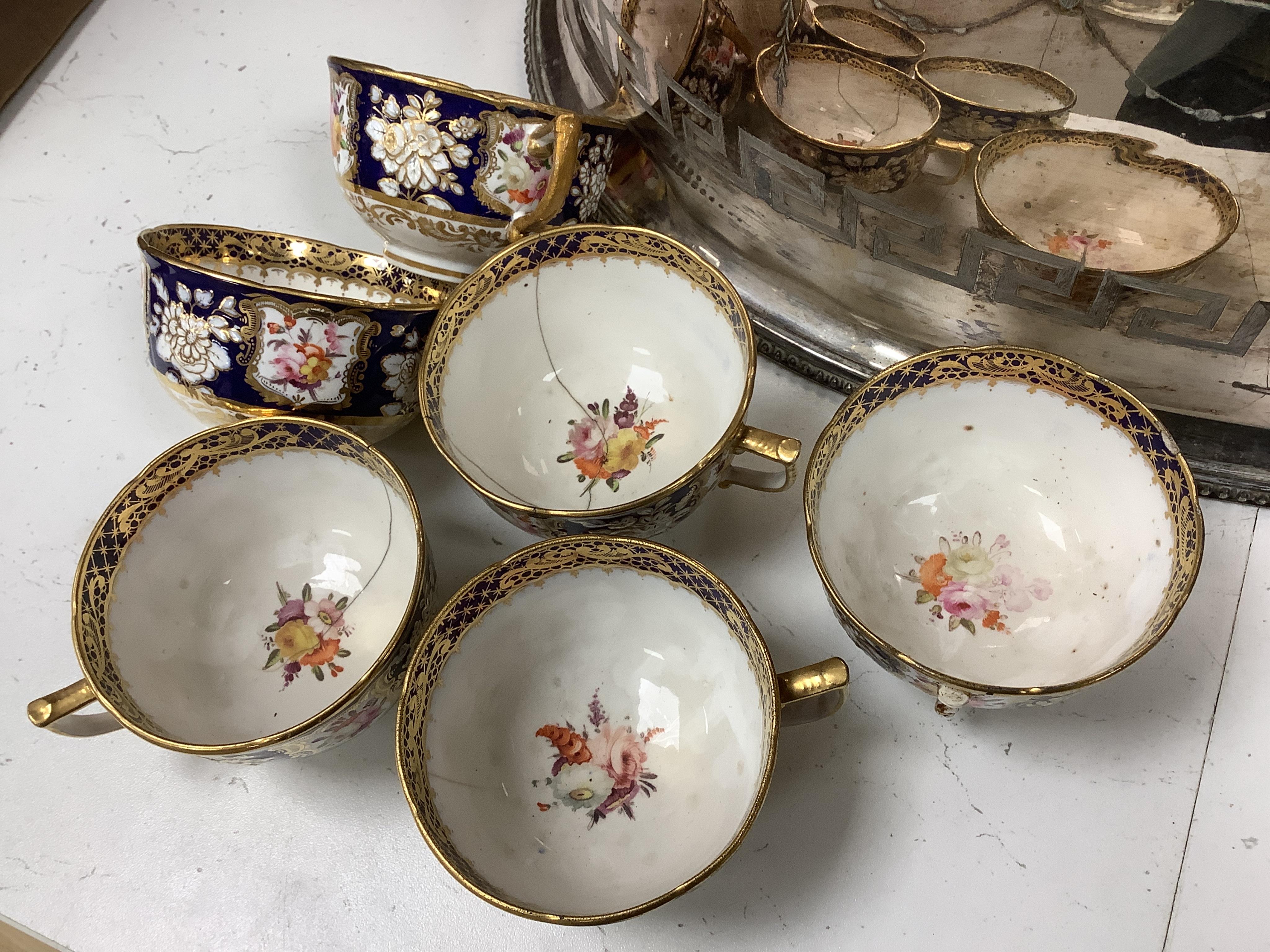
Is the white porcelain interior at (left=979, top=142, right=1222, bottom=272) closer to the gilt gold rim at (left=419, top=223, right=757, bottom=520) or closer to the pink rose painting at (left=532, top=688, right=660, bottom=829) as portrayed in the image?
the gilt gold rim at (left=419, top=223, right=757, bottom=520)

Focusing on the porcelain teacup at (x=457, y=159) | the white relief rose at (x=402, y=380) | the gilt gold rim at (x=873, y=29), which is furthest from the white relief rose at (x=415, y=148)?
the gilt gold rim at (x=873, y=29)

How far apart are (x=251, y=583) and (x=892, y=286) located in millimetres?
504

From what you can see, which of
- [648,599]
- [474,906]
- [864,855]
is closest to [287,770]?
[474,906]

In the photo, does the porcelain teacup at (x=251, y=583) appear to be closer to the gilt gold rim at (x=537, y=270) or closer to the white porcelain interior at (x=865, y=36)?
the gilt gold rim at (x=537, y=270)

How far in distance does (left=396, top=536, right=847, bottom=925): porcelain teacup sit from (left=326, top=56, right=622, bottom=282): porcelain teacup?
27cm

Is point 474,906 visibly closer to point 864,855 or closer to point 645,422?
point 864,855

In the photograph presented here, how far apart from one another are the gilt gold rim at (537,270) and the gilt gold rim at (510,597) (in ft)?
0.07

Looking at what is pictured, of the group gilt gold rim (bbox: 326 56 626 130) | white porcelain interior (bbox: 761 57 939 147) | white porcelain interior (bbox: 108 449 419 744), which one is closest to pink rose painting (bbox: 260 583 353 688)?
white porcelain interior (bbox: 108 449 419 744)

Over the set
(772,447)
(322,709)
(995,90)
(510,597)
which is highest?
(995,90)

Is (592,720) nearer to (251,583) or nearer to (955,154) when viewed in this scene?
(251,583)

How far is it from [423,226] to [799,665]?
0.42 metres

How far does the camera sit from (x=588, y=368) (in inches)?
28.2

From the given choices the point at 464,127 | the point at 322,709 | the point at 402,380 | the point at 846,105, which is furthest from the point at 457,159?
the point at 322,709

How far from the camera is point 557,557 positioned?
0.54 m
